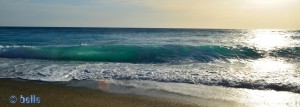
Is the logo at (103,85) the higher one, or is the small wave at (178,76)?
the logo at (103,85)

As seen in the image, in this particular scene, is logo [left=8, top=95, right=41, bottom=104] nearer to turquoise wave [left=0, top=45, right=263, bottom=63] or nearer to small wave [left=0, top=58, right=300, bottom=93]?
small wave [left=0, top=58, right=300, bottom=93]

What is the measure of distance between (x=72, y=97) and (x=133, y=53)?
1176 centimetres

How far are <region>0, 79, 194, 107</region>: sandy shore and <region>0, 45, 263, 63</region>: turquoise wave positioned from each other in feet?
27.2

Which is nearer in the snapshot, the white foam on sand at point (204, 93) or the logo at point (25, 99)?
the logo at point (25, 99)

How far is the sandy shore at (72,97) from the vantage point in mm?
6180

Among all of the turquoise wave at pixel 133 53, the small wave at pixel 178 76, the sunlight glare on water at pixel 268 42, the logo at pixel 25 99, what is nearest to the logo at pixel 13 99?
the logo at pixel 25 99

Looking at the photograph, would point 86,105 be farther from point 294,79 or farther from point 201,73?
point 294,79

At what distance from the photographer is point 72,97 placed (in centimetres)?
673

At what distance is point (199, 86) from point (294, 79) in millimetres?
2821

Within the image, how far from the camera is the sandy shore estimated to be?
6.18 metres

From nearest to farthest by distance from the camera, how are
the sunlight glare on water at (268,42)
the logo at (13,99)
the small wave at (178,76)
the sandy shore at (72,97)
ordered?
the logo at (13,99) → the sandy shore at (72,97) → the small wave at (178,76) → the sunlight glare on water at (268,42)

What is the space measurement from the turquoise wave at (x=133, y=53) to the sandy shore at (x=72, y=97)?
828cm

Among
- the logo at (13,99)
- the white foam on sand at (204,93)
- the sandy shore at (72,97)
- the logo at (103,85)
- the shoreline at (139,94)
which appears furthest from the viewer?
the logo at (103,85)

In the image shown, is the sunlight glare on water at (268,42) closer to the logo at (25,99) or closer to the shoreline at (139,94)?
the shoreline at (139,94)
